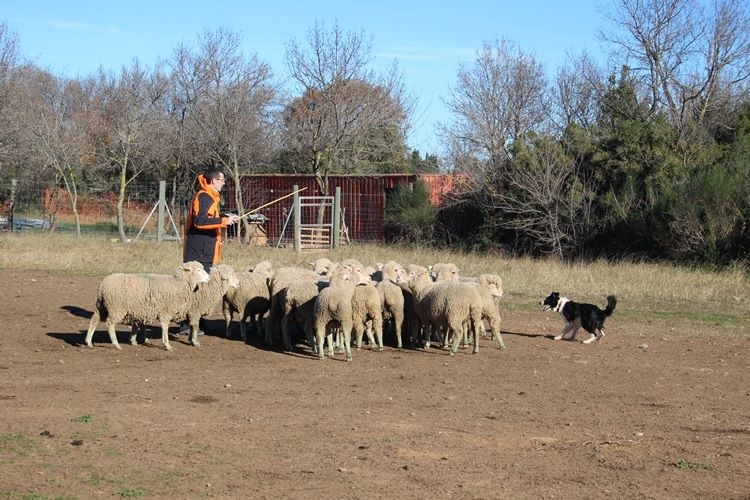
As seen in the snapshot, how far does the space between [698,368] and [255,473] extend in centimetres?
711

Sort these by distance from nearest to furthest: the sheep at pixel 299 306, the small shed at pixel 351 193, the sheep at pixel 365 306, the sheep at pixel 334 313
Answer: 1. the sheep at pixel 334 313
2. the sheep at pixel 365 306
3. the sheep at pixel 299 306
4. the small shed at pixel 351 193

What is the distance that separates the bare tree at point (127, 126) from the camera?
33938mm

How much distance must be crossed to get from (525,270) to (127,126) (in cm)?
1878

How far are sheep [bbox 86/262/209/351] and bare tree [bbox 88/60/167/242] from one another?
17.5m

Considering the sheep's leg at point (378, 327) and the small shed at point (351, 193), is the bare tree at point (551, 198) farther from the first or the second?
the sheep's leg at point (378, 327)

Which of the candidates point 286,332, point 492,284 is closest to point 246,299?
point 286,332

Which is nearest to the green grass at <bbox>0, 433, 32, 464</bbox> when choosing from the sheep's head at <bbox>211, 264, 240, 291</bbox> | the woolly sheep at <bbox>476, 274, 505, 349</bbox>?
the sheep's head at <bbox>211, 264, 240, 291</bbox>

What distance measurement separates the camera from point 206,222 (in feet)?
40.3

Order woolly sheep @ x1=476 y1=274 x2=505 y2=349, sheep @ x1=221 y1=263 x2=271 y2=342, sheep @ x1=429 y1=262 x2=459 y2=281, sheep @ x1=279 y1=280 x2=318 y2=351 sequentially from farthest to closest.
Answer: sheep @ x1=429 y1=262 x2=459 y2=281
sheep @ x1=221 y1=263 x2=271 y2=342
woolly sheep @ x1=476 y1=274 x2=505 y2=349
sheep @ x1=279 y1=280 x2=318 y2=351

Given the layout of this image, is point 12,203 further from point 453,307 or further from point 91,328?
point 453,307

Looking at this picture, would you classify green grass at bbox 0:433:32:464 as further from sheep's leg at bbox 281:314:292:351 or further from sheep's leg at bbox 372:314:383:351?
sheep's leg at bbox 372:314:383:351

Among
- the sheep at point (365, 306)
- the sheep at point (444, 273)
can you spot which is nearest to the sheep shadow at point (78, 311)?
the sheep at point (365, 306)

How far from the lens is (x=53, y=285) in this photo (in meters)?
17.8

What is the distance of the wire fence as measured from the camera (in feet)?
99.9
